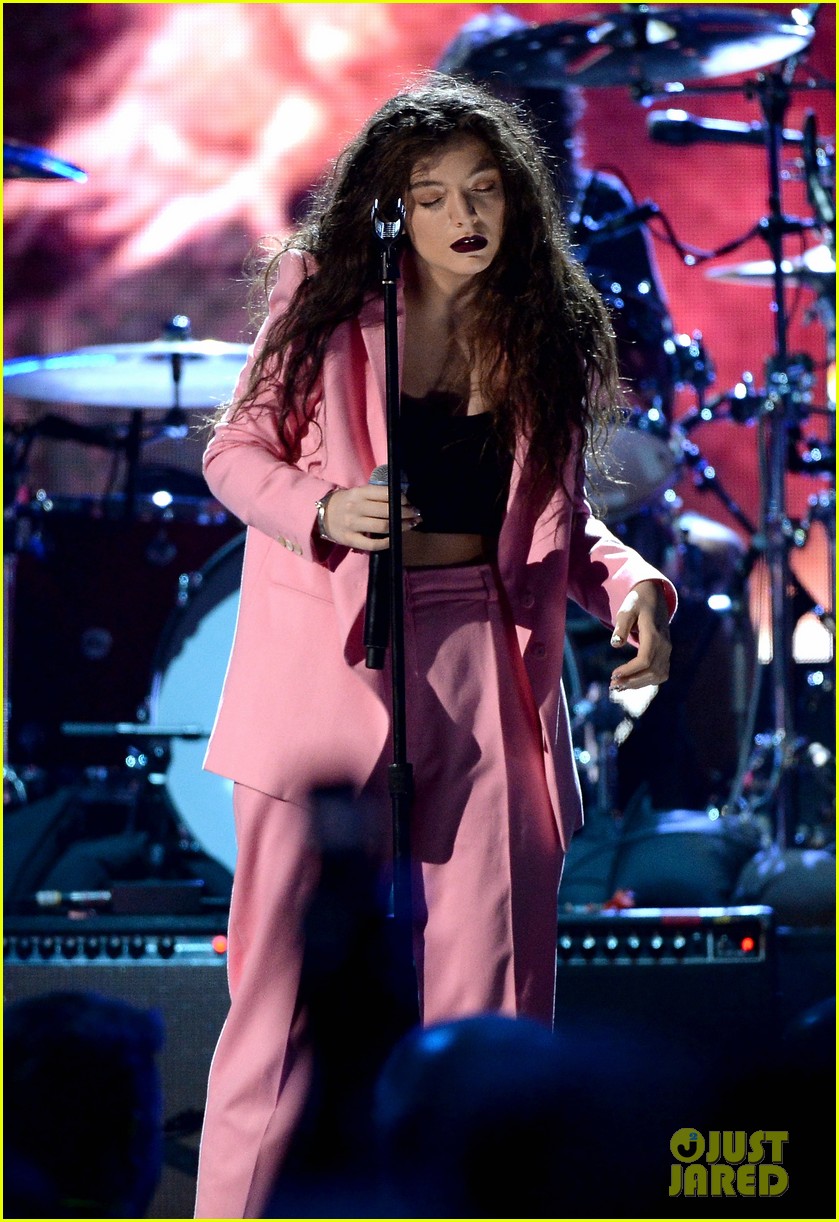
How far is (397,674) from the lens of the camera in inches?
70.4

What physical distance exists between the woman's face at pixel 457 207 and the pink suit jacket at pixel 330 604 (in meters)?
0.11

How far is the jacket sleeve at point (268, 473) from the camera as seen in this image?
1900 mm

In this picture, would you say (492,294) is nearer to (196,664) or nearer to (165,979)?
(165,979)

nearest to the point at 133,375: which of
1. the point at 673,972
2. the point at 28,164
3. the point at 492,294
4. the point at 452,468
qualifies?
the point at 28,164

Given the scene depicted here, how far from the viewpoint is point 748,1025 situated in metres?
3.11

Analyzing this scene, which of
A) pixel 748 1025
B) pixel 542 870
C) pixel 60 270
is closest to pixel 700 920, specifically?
pixel 748 1025

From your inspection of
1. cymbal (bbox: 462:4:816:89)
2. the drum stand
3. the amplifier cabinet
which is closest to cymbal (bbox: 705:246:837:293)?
the drum stand

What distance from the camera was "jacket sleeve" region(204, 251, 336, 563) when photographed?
1900 millimetres

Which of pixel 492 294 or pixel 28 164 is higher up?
pixel 28 164

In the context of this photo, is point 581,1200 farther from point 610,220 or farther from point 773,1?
point 773,1

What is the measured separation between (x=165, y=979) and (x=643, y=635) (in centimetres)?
152

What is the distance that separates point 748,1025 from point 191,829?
6.27 ft

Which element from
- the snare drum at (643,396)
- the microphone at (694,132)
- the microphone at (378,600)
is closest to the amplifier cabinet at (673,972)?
the microphone at (378,600)

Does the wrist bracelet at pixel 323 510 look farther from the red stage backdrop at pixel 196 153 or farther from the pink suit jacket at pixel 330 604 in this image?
the red stage backdrop at pixel 196 153
